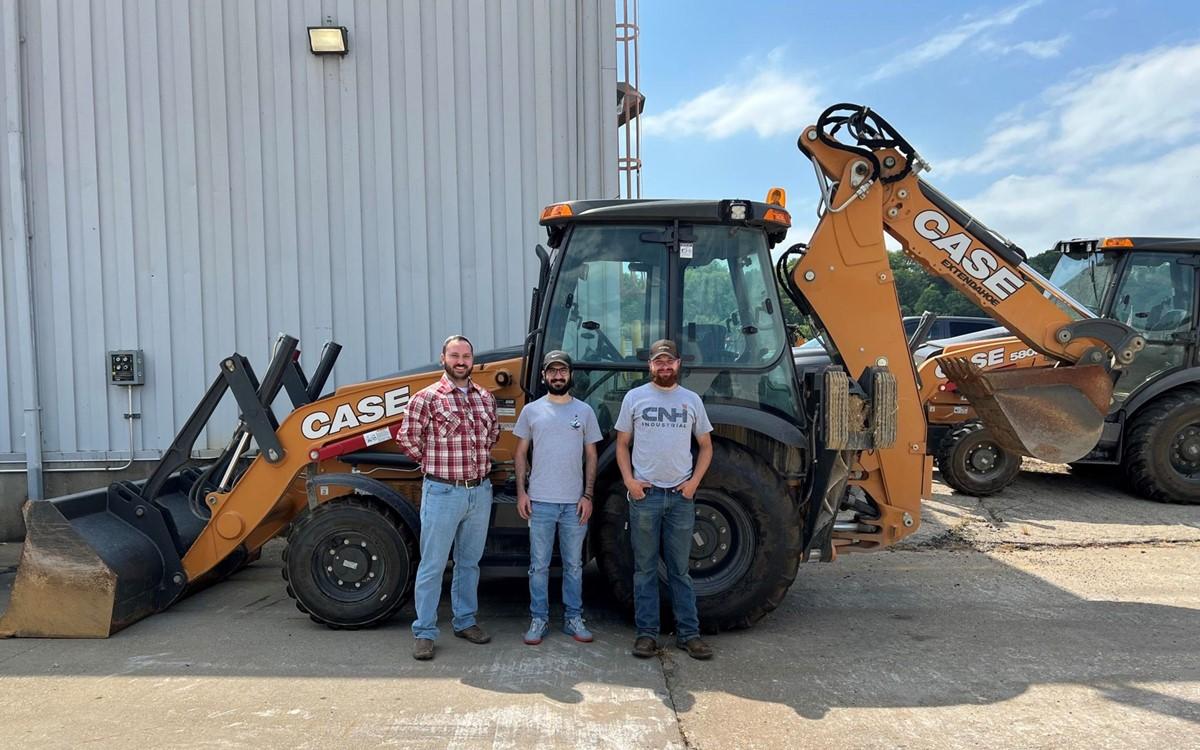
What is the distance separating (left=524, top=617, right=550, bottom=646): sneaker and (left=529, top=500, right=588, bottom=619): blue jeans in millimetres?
33

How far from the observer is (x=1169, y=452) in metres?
8.11

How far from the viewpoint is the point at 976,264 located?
5.05m

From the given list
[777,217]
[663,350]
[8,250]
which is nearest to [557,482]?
[663,350]

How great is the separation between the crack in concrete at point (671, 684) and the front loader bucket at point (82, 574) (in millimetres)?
3064

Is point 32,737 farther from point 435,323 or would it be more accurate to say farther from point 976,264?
point 976,264

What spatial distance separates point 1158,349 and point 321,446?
8.28m

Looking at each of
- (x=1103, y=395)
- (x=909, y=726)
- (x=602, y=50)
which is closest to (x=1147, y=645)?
(x=1103, y=395)

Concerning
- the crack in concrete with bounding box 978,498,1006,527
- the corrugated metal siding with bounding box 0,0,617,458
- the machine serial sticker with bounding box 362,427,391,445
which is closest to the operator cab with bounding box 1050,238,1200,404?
the crack in concrete with bounding box 978,498,1006,527

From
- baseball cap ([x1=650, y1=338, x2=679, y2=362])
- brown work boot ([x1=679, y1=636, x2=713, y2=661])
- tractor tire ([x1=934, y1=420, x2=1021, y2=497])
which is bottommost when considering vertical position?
brown work boot ([x1=679, y1=636, x2=713, y2=661])

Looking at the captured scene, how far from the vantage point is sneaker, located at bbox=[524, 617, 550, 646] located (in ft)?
14.7

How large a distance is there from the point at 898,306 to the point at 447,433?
9.24ft

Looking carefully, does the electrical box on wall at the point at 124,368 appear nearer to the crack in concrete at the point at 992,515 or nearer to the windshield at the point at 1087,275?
the crack in concrete at the point at 992,515

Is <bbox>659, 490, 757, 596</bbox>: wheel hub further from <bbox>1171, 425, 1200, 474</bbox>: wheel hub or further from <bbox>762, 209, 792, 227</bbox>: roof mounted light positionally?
<bbox>1171, 425, 1200, 474</bbox>: wheel hub

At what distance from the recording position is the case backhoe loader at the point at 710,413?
4.56m
